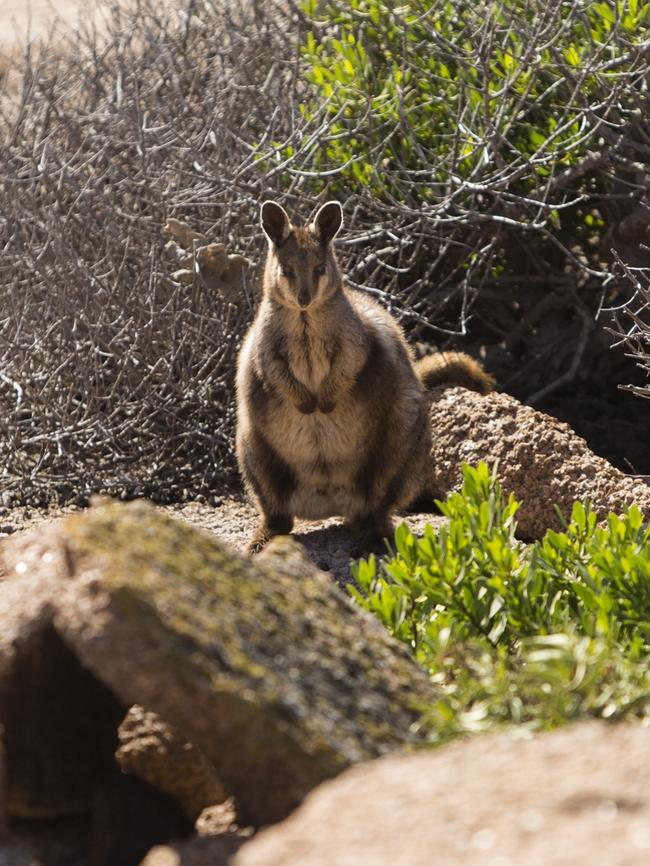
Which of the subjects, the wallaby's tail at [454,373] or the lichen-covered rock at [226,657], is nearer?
the lichen-covered rock at [226,657]

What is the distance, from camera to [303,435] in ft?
21.2

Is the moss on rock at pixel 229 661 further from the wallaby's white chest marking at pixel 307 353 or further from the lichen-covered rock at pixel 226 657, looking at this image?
the wallaby's white chest marking at pixel 307 353

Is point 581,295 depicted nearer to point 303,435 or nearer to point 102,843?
point 303,435

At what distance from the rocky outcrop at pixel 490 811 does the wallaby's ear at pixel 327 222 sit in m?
3.74

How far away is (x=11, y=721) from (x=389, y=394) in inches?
131

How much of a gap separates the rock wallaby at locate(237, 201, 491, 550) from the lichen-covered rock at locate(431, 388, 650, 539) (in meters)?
0.37

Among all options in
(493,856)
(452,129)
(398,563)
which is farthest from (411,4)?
(493,856)

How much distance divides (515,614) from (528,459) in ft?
8.60

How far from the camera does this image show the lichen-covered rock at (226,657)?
3.04 metres

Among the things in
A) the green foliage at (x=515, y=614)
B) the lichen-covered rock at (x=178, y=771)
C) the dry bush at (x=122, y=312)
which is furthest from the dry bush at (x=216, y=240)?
the lichen-covered rock at (x=178, y=771)

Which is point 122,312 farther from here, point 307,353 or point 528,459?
point 528,459

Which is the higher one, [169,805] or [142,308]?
[142,308]

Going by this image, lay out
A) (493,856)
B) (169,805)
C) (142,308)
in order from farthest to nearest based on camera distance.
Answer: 1. (142,308)
2. (169,805)
3. (493,856)

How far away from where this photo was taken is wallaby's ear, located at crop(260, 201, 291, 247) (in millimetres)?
6117
